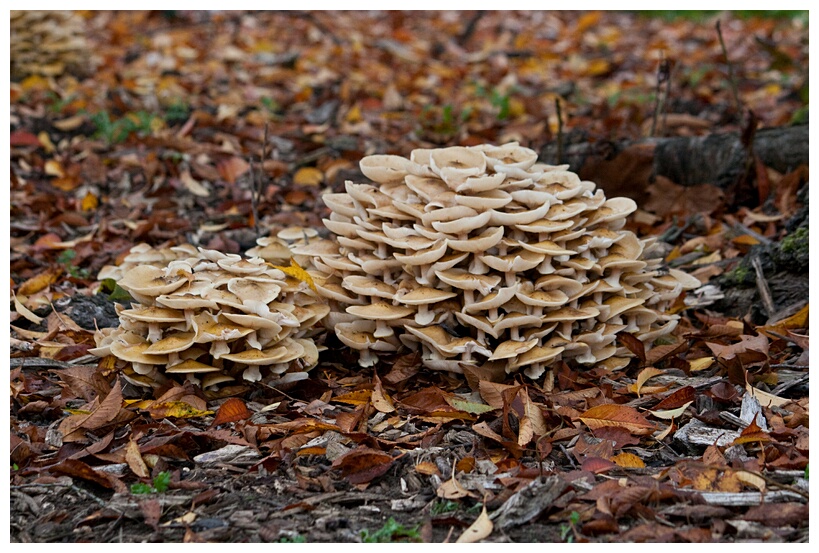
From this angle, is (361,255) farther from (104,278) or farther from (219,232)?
(219,232)

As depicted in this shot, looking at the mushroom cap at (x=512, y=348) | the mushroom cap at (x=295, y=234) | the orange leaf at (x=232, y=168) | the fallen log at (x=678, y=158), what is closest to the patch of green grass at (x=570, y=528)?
the mushroom cap at (x=512, y=348)

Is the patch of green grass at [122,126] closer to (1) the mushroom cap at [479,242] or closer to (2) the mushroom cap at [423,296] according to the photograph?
(2) the mushroom cap at [423,296]

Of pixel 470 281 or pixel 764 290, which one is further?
pixel 764 290

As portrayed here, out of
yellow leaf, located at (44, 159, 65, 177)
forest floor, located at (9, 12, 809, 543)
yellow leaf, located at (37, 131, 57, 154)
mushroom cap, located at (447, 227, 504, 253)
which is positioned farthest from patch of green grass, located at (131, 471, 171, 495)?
yellow leaf, located at (37, 131, 57, 154)

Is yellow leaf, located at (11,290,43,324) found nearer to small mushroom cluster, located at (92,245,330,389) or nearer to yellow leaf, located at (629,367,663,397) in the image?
small mushroom cluster, located at (92,245,330,389)

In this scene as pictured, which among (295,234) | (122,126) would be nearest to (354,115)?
(122,126)

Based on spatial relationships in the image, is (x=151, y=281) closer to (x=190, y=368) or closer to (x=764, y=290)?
(x=190, y=368)
